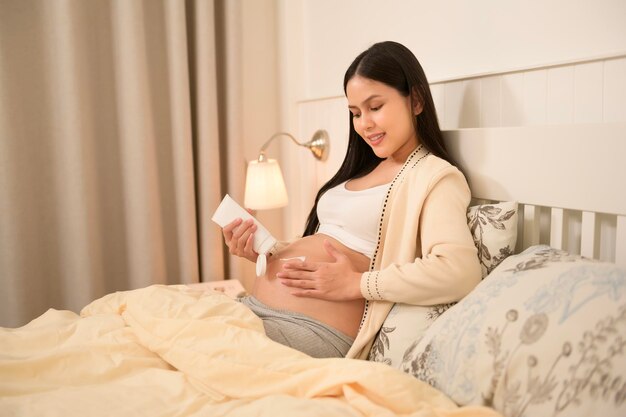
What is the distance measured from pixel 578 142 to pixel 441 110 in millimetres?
535

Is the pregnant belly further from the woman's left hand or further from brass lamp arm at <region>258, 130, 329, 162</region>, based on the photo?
brass lamp arm at <region>258, 130, 329, 162</region>

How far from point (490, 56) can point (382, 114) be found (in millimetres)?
332

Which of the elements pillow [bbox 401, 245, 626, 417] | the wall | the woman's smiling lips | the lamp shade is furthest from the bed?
the lamp shade

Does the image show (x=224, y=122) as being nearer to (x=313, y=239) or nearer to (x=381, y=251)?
(x=313, y=239)

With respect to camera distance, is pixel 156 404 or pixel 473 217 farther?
pixel 473 217

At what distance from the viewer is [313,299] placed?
1.30 metres

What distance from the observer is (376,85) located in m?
1.32

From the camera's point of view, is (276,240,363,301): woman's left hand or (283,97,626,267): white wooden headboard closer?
(283,97,626,267): white wooden headboard

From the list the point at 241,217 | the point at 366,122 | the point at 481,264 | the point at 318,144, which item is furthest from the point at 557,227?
the point at 318,144

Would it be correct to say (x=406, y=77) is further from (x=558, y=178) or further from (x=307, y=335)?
(x=307, y=335)

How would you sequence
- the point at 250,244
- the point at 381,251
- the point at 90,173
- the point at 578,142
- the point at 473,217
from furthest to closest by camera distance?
the point at 90,173 → the point at 250,244 → the point at 381,251 → the point at 473,217 → the point at 578,142

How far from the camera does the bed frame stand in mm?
988

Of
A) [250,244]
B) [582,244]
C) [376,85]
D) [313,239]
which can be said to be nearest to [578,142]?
[582,244]

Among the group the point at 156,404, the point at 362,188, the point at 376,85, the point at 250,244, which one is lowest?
the point at 156,404
